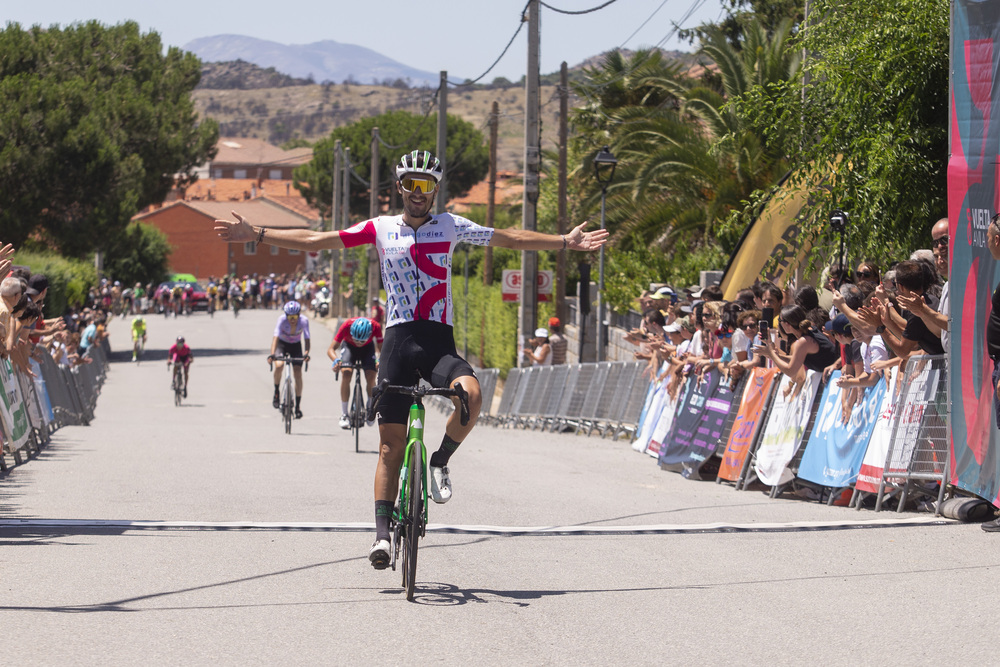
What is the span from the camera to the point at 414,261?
706 centimetres

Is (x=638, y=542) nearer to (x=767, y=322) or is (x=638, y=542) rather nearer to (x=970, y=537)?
(x=970, y=537)

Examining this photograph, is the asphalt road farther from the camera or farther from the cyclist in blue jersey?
the cyclist in blue jersey

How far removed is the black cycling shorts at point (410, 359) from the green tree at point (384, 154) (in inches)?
3811

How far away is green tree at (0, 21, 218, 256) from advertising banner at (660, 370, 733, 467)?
38.7 meters

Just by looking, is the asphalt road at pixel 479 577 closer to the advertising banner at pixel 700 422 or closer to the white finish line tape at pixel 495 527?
the white finish line tape at pixel 495 527

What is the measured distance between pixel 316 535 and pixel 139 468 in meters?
5.26

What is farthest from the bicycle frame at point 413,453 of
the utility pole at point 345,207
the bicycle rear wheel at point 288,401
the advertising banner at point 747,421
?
the utility pole at point 345,207

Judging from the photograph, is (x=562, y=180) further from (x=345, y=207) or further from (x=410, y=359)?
(x=345, y=207)

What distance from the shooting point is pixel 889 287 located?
33.3 ft

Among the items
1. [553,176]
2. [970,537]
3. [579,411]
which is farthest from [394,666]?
[553,176]

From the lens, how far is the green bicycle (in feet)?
21.0

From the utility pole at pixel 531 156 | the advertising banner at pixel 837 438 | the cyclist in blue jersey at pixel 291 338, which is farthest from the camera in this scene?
the utility pole at pixel 531 156

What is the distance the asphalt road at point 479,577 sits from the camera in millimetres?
5465

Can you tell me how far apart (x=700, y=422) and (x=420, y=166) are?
8.02 meters
